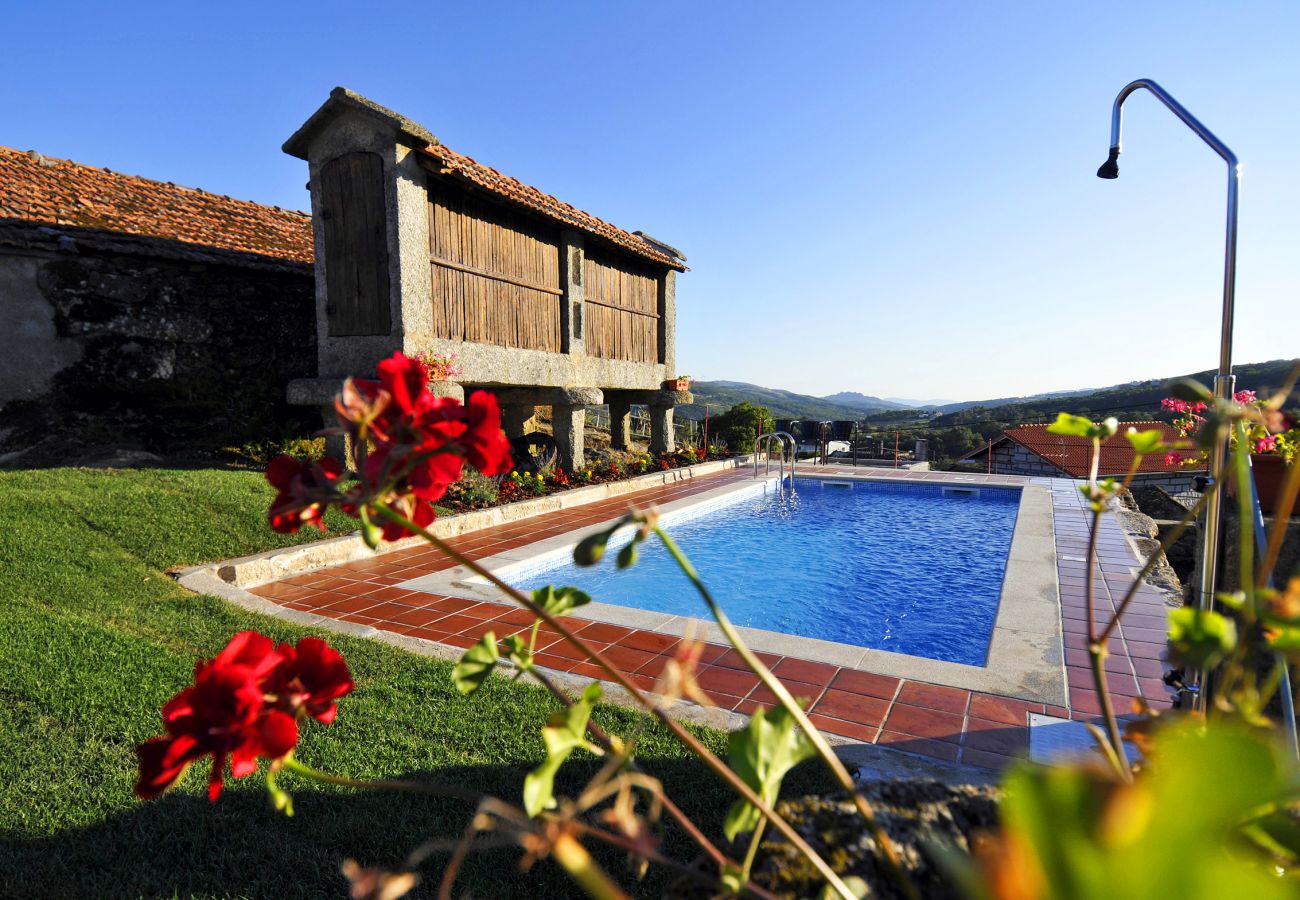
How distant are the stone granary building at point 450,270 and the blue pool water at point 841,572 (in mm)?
3341

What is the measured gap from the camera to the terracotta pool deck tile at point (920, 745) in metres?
3.24

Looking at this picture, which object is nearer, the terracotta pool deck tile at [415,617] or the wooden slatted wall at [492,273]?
the terracotta pool deck tile at [415,617]

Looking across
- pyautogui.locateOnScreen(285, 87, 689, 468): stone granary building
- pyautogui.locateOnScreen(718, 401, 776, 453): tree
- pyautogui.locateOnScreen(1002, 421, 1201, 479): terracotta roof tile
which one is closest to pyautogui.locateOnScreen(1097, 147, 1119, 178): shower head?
pyautogui.locateOnScreen(285, 87, 689, 468): stone granary building

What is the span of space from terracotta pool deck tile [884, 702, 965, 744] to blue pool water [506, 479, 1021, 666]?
1992 millimetres

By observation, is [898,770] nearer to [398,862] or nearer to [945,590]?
[398,862]

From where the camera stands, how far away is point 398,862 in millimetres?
2438

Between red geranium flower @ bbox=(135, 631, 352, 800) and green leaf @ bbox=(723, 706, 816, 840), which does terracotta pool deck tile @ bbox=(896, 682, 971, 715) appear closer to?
green leaf @ bbox=(723, 706, 816, 840)

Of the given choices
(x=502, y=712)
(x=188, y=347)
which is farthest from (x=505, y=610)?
(x=188, y=347)

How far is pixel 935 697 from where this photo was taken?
3891 mm

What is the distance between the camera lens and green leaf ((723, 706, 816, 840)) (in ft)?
2.66

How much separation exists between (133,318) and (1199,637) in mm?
12981

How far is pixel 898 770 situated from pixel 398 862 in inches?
81.4

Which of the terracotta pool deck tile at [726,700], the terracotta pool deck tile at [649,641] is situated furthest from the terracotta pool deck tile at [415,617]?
the terracotta pool deck tile at [726,700]

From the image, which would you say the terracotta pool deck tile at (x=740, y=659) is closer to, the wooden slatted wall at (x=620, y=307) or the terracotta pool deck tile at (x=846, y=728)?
the terracotta pool deck tile at (x=846, y=728)
